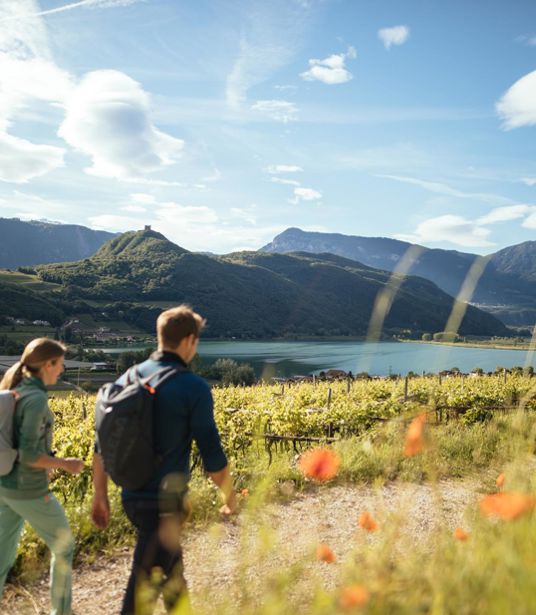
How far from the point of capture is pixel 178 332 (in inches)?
93.5

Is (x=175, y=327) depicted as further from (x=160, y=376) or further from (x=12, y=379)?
(x=12, y=379)

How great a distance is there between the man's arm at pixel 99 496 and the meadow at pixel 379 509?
72 centimetres

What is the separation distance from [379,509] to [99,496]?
5.20ft

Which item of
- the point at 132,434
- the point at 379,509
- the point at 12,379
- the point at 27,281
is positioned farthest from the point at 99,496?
the point at 27,281

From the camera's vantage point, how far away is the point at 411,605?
4.80 feet

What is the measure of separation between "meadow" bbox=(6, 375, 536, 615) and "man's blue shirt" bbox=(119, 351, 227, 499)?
34 cm

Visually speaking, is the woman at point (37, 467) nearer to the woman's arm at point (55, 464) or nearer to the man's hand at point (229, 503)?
the woman's arm at point (55, 464)

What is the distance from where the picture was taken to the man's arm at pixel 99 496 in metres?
2.56

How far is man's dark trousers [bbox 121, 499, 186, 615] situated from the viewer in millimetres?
2242

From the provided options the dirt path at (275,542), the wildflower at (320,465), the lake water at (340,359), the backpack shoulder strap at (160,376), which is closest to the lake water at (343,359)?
the lake water at (340,359)

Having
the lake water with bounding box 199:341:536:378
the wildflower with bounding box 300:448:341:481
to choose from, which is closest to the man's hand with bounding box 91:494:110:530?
the wildflower with bounding box 300:448:341:481

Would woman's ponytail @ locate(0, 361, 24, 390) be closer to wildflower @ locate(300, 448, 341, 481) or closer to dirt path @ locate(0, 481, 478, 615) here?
dirt path @ locate(0, 481, 478, 615)

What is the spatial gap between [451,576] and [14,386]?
2296mm

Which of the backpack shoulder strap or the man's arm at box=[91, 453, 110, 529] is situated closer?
the backpack shoulder strap
